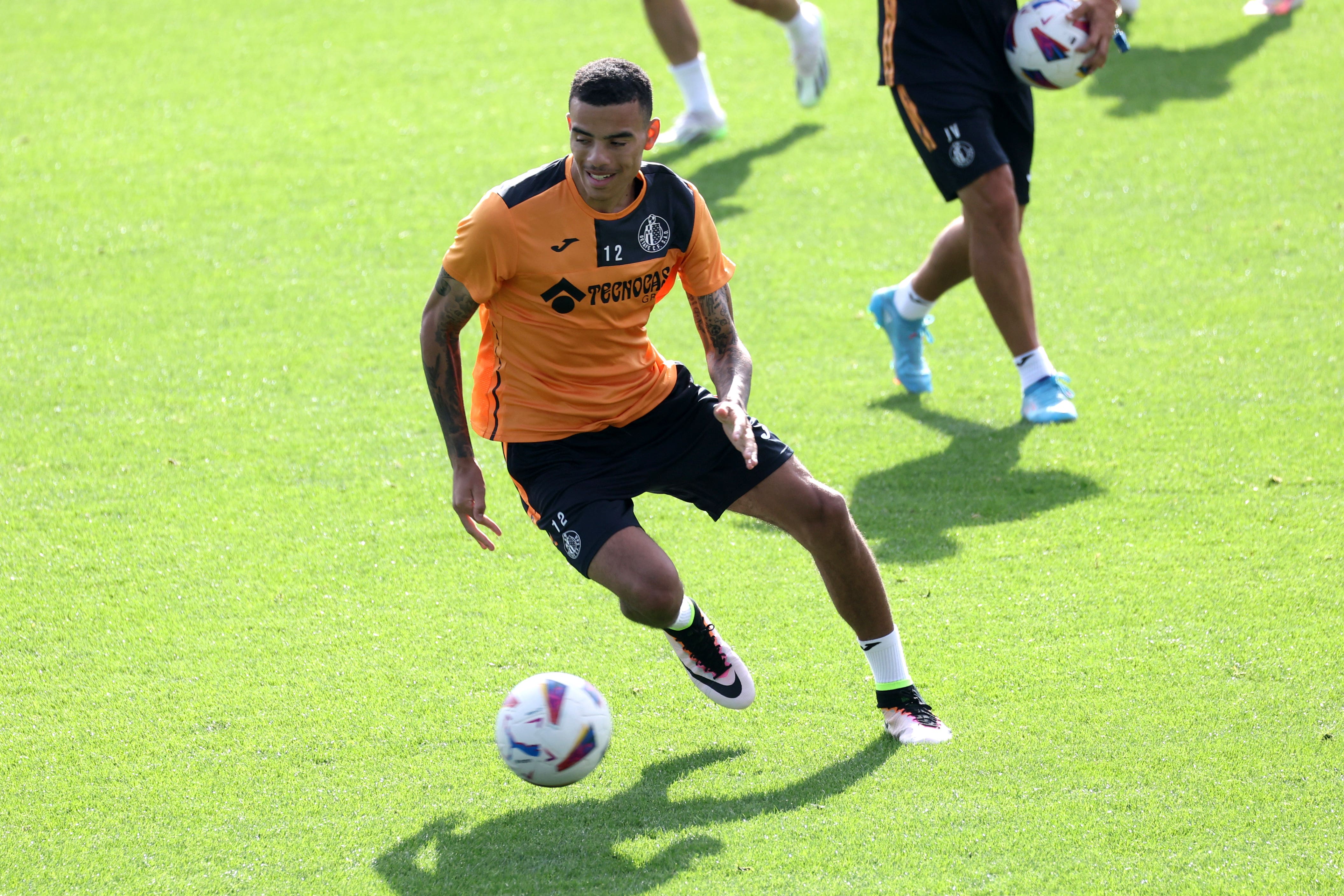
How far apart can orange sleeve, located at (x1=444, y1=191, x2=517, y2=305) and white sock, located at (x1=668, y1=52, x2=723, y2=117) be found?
19.1ft

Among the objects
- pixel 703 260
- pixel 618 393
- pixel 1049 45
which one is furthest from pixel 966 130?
pixel 618 393

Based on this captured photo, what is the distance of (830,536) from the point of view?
3.98 meters

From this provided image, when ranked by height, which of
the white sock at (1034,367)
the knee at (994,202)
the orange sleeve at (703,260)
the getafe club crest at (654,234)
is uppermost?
the getafe club crest at (654,234)

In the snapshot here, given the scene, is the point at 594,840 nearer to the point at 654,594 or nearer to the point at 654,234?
the point at 654,594

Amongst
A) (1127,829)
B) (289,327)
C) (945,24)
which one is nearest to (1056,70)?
(945,24)

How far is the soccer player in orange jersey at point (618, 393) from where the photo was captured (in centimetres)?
388

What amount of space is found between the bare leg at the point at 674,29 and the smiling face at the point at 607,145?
5583mm

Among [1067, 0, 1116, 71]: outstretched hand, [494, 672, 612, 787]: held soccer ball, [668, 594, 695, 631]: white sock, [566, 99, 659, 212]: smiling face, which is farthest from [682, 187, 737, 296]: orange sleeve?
[1067, 0, 1116, 71]: outstretched hand

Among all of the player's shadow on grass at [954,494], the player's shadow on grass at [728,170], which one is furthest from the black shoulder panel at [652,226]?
the player's shadow on grass at [728,170]

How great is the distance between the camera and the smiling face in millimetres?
3768

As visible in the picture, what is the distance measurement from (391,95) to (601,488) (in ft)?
23.9

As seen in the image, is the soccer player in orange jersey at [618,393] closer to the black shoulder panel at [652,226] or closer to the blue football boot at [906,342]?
the black shoulder panel at [652,226]

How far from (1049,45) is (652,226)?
2.91 metres

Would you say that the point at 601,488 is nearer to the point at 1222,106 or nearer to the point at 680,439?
the point at 680,439
